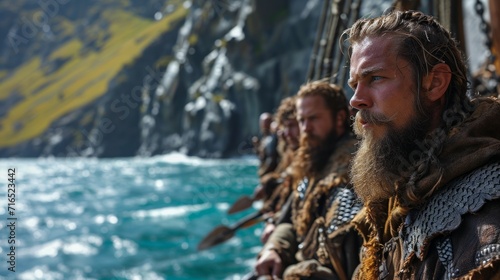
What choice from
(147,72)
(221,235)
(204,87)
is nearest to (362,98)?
(221,235)

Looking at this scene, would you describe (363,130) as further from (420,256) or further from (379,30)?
(420,256)

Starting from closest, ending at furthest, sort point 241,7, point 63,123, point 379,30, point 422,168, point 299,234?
point 422,168, point 379,30, point 299,234, point 241,7, point 63,123

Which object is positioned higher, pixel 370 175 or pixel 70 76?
pixel 70 76

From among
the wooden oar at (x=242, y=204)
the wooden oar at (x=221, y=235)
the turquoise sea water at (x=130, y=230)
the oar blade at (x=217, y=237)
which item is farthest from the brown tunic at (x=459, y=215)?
the oar blade at (x=217, y=237)

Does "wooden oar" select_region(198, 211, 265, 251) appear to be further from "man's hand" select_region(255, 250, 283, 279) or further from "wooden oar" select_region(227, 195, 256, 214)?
"man's hand" select_region(255, 250, 283, 279)

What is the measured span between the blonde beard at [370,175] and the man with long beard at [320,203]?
3.36 feet

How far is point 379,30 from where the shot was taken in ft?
6.28

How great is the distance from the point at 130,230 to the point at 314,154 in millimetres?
17704

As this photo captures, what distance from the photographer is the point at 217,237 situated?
8039mm

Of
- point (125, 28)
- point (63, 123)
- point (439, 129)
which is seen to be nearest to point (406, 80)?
Result: point (439, 129)

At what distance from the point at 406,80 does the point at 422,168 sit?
28 centimetres

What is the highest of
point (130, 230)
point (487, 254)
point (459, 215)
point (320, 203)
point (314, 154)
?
point (130, 230)

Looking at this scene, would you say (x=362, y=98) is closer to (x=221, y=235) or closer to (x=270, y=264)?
(x=270, y=264)

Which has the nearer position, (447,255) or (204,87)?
(447,255)
